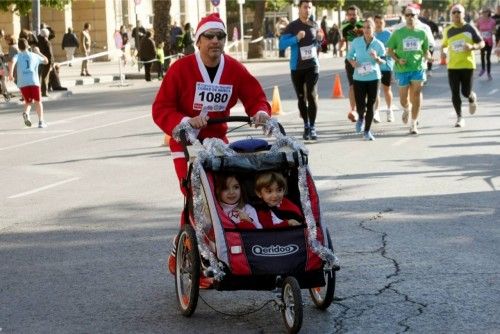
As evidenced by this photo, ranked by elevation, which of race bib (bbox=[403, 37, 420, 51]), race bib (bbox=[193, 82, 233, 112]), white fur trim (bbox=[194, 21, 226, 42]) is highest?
white fur trim (bbox=[194, 21, 226, 42])

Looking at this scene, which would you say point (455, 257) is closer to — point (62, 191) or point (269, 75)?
point (62, 191)

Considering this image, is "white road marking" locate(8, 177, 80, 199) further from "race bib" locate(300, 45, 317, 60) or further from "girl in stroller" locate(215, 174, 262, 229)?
"girl in stroller" locate(215, 174, 262, 229)

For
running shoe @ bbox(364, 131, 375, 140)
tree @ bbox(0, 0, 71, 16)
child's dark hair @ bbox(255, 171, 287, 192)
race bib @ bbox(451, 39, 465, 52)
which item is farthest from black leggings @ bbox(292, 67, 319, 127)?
tree @ bbox(0, 0, 71, 16)

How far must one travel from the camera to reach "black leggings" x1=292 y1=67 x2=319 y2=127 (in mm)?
17609

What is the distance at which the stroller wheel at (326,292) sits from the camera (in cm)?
695

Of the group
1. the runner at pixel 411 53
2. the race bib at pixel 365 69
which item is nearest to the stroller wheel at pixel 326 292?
the race bib at pixel 365 69

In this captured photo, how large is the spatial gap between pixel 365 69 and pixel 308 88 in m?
0.90

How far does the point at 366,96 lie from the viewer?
18.2m

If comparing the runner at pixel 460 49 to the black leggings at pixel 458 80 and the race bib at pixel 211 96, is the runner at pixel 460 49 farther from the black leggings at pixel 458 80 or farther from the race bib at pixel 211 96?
the race bib at pixel 211 96

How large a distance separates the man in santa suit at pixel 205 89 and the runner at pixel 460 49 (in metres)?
11.5

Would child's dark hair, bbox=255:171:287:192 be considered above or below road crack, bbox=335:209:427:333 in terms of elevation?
above

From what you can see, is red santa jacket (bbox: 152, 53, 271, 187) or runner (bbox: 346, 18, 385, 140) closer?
red santa jacket (bbox: 152, 53, 271, 187)

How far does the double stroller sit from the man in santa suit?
443mm

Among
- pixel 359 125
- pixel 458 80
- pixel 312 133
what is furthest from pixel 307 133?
pixel 458 80
